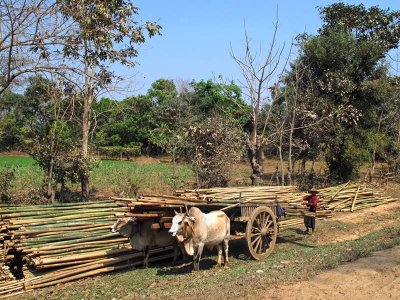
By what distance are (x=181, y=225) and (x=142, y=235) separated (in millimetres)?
1590

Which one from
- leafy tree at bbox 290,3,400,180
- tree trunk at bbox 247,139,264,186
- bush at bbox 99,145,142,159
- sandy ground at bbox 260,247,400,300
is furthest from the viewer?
bush at bbox 99,145,142,159

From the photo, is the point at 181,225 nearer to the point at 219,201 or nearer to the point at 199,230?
the point at 199,230

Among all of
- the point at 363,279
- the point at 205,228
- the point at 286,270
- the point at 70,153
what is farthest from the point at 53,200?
the point at 363,279

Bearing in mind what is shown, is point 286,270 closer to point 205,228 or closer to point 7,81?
point 205,228

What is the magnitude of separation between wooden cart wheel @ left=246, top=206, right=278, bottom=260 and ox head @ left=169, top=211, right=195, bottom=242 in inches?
62.7

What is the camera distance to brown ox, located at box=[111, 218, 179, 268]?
9.62 meters

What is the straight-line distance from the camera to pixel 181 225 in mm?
8586

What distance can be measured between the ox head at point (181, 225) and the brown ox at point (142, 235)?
1287 millimetres

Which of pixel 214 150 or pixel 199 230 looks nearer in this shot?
pixel 199 230

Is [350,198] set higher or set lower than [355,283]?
higher

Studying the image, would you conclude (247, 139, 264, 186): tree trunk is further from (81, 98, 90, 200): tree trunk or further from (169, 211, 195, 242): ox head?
(169, 211, 195, 242): ox head

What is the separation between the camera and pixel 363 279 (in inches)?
303

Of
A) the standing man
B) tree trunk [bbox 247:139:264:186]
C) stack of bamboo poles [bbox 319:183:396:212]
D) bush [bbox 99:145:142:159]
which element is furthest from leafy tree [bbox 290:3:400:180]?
bush [bbox 99:145:142:159]

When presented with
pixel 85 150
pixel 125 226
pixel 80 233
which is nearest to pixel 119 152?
pixel 85 150
